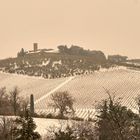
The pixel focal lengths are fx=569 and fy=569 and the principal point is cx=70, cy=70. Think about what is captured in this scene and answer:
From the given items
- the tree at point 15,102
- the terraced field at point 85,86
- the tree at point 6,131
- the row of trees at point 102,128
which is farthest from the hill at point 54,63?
the row of trees at point 102,128

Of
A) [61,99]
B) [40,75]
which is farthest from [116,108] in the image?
[40,75]

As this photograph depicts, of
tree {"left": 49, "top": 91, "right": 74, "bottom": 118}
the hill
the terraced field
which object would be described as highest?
the hill

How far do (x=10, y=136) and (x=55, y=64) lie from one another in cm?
6687

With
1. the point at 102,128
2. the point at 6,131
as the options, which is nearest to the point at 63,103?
the point at 6,131

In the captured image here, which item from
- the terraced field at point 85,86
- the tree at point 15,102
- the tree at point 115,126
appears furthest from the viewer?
the terraced field at point 85,86

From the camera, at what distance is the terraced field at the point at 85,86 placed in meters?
84.9

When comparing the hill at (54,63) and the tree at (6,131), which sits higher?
the hill at (54,63)

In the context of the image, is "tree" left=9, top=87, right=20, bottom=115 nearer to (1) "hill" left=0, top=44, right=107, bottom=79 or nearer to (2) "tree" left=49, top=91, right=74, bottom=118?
(2) "tree" left=49, top=91, right=74, bottom=118

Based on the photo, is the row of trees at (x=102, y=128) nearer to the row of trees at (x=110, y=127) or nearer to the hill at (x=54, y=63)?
the row of trees at (x=110, y=127)

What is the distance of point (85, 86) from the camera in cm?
9419

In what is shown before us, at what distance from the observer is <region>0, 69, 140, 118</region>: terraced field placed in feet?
279

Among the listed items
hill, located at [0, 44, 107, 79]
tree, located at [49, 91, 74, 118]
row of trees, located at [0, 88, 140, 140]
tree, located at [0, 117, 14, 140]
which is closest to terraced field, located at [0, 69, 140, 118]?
tree, located at [49, 91, 74, 118]

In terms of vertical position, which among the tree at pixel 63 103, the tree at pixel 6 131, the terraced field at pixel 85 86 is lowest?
the tree at pixel 6 131

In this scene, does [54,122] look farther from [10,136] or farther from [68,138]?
[68,138]
